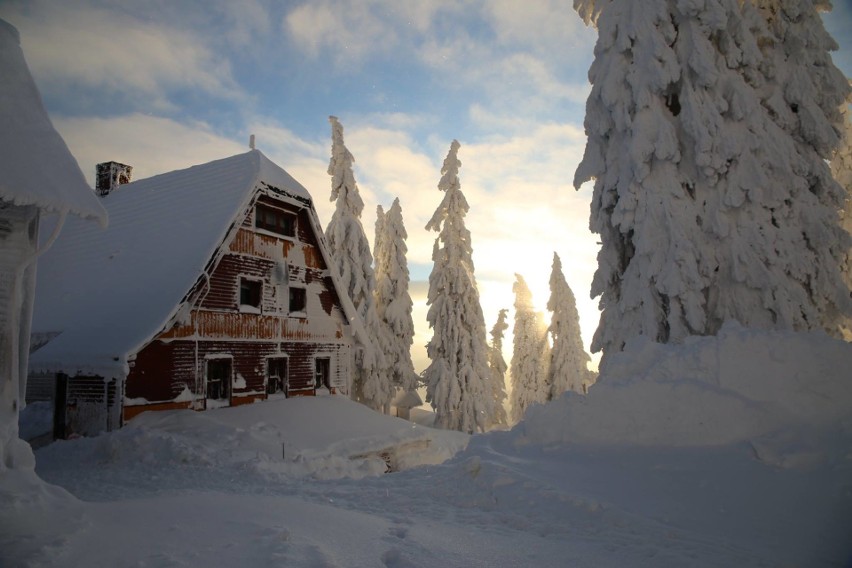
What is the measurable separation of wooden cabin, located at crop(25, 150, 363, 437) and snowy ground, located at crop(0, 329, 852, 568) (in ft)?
16.1

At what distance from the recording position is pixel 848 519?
15.8 feet

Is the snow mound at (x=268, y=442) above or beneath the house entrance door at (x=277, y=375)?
beneath

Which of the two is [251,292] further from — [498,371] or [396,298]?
[498,371]

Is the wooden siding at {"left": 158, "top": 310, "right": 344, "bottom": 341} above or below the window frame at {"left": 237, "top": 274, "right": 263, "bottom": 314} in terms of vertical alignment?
below

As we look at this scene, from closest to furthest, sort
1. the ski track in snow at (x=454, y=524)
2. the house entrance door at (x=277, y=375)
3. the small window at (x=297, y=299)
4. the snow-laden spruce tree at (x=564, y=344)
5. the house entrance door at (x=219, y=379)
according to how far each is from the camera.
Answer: the ski track in snow at (x=454, y=524), the house entrance door at (x=219, y=379), the house entrance door at (x=277, y=375), the small window at (x=297, y=299), the snow-laden spruce tree at (x=564, y=344)

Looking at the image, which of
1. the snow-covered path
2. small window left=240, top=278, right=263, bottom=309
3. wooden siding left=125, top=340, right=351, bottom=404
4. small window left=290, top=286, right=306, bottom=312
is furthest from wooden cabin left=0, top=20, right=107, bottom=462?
small window left=290, top=286, right=306, bottom=312

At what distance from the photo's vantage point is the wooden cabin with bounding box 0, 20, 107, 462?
651 centimetres

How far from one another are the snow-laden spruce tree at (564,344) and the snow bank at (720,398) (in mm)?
27620

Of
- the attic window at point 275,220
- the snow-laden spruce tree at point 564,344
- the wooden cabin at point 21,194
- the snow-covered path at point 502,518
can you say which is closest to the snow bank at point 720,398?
the snow-covered path at point 502,518

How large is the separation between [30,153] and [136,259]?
36.1 feet

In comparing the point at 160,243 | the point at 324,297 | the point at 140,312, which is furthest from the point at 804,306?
the point at 160,243

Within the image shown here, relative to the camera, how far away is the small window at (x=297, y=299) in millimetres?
19000

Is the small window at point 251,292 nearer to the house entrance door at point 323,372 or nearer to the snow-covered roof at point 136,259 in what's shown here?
the snow-covered roof at point 136,259

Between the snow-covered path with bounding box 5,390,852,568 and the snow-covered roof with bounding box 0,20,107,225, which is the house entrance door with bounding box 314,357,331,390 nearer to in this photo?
the snow-covered path with bounding box 5,390,852,568
